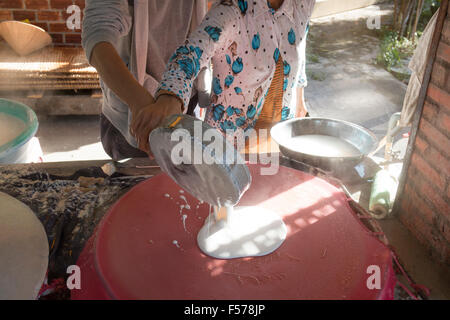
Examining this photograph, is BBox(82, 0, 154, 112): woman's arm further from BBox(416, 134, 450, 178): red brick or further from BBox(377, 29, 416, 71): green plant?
BBox(377, 29, 416, 71): green plant

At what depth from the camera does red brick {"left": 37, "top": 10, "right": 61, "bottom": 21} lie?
4215mm

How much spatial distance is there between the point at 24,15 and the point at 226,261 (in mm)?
4031

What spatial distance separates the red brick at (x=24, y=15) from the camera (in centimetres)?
420

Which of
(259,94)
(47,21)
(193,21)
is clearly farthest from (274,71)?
(47,21)

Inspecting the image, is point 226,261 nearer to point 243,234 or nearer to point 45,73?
point 243,234

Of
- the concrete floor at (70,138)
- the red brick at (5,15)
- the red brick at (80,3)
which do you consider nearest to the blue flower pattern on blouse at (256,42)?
the concrete floor at (70,138)

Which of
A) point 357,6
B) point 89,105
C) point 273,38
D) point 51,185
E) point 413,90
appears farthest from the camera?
point 357,6

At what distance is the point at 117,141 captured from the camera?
1.90m

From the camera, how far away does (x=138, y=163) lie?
5.61 ft

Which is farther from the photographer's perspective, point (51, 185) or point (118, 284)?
point (51, 185)

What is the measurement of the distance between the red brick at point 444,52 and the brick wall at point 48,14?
3711 millimetres

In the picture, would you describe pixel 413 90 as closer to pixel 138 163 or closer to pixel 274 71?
pixel 274 71

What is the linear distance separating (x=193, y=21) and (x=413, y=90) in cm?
112

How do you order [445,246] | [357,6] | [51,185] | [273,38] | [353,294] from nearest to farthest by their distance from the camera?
1. [353,294]
2. [445,246]
3. [51,185]
4. [273,38]
5. [357,6]
